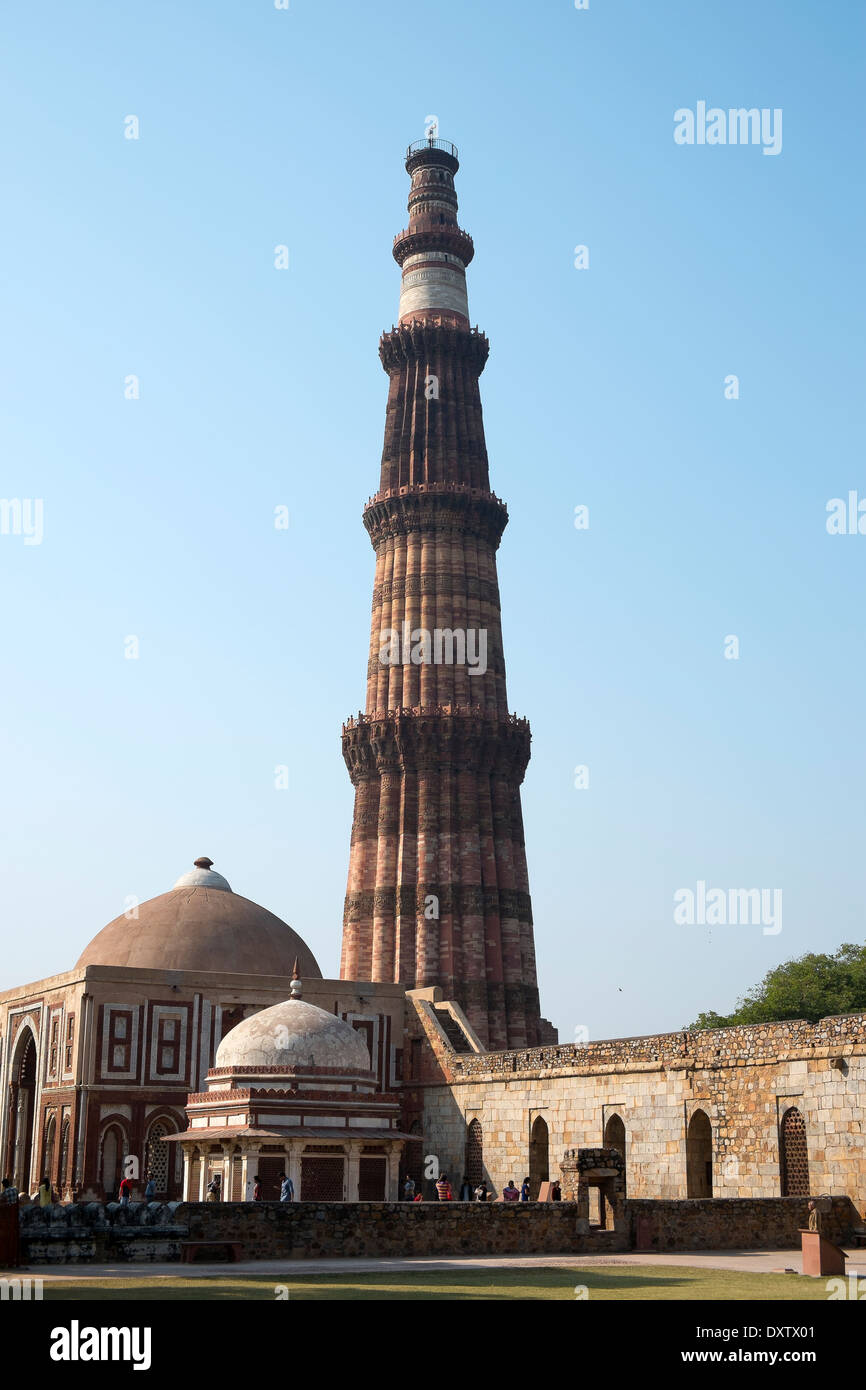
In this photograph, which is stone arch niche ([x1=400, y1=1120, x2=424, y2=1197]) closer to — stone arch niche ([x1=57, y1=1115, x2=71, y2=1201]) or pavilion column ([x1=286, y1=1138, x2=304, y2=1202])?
stone arch niche ([x1=57, y1=1115, x2=71, y2=1201])

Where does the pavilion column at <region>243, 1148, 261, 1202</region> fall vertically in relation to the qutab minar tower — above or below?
below

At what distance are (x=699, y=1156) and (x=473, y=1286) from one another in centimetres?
1587

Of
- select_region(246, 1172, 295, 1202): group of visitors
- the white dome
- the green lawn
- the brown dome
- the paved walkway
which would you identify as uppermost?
the brown dome

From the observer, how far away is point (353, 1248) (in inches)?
907

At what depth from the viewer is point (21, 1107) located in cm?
4450

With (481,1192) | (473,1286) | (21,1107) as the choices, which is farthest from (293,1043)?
(21,1107)

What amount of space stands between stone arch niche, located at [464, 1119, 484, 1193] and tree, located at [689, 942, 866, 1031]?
68.7 ft

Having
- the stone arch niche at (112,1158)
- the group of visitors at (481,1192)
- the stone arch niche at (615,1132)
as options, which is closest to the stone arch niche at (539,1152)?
the group of visitors at (481,1192)

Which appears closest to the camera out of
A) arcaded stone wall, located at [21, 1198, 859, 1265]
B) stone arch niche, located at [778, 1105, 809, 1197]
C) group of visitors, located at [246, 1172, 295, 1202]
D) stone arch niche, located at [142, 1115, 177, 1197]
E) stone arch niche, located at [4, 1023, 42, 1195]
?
arcaded stone wall, located at [21, 1198, 859, 1265]

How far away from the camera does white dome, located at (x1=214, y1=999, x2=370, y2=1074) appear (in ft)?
108

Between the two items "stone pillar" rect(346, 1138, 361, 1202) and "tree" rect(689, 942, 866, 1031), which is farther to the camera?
"tree" rect(689, 942, 866, 1031)

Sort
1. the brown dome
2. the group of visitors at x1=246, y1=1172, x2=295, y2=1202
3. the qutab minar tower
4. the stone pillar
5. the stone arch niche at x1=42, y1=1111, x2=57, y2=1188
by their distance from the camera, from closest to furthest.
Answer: the group of visitors at x1=246, y1=1172, x2=295, y2=1202
the stone pillar
the stone arch niche at x1=42, y1=1111, x2=57, y2=1188
the brown dome
the qutab minar tower

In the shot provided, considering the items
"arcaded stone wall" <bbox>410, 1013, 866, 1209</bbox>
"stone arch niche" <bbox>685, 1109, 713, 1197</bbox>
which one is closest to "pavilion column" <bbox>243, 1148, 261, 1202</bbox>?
"arcaded stone wall" <bbox>410, 1013, 866, 1209</bbox>
